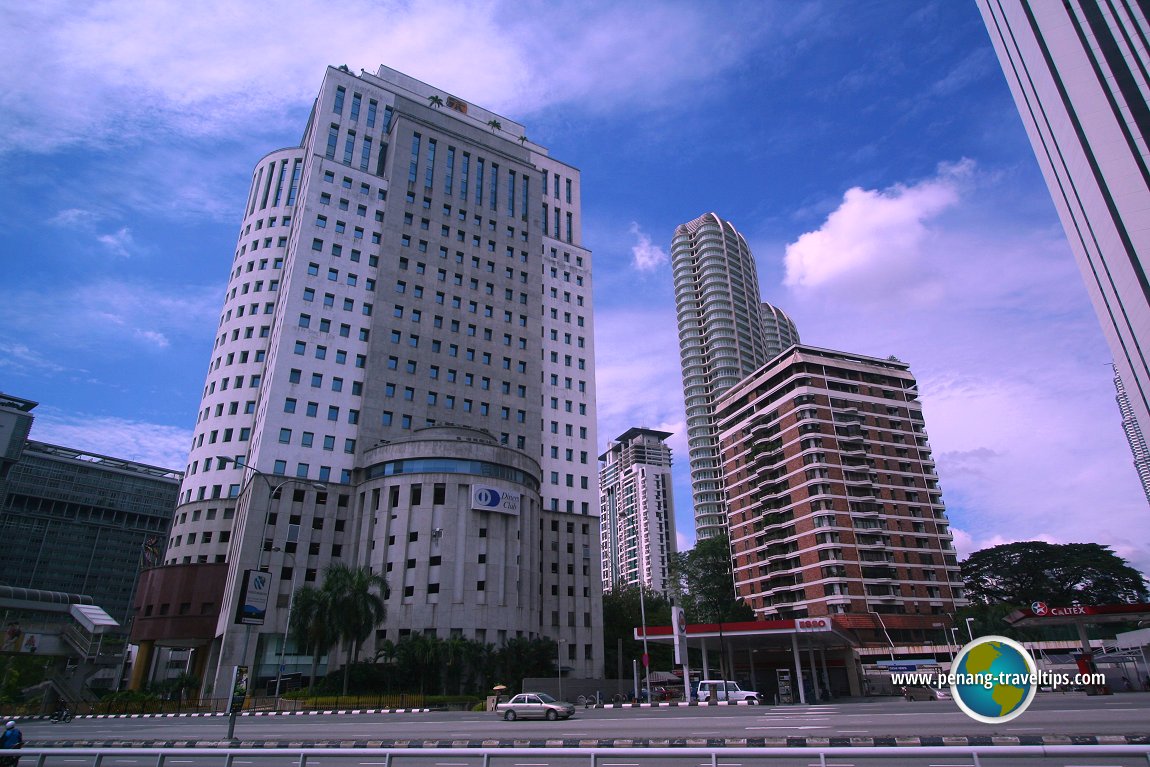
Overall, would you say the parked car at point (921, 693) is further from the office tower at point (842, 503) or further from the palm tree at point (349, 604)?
the palm tree at point (349, 604)

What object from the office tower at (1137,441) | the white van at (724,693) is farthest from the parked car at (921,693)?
the office tower at (1137,441)

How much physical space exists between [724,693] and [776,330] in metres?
139

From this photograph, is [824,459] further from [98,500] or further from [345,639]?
[98,500]

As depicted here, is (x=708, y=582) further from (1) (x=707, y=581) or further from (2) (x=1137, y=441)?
(2) (x=1137, y=441)

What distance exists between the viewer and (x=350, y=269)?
76.9 metres

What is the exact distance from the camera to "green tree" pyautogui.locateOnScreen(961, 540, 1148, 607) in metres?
93.2

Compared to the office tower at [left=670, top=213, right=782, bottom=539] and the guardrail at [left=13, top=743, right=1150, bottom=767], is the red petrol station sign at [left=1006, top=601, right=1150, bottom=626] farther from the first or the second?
the office tower at [left=670, top=213, right=782, bottom=539]

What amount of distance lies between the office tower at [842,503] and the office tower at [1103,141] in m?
50.9

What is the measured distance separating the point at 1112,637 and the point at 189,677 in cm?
8802

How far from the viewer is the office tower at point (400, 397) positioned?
61844 mm

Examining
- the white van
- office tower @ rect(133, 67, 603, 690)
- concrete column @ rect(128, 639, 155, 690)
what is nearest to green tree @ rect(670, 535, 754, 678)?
office tower @ rect(133, 67, 603, 690)

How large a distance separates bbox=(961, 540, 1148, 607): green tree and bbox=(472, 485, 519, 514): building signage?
74770mm

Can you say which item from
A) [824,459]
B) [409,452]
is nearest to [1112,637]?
[824,459]

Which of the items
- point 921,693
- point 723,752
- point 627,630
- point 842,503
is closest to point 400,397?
point 627,630
